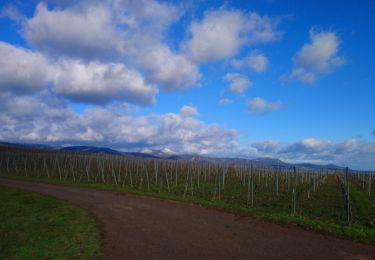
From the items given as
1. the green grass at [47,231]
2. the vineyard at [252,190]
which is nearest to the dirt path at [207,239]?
the green grass at [47,231]

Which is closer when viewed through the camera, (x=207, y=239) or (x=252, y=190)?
(x=207, y=239)

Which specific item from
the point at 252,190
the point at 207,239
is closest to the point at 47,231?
the point at 207,239

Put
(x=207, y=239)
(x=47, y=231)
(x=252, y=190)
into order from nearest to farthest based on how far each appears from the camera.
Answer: (x=207, y=239) < (x=47, y=231) < (x=252, y=190)

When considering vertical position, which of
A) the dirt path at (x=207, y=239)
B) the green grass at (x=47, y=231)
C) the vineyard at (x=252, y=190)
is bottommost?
the vineyard at (x=252, y=190)

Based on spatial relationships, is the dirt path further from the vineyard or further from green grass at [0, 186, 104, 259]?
the vineyard

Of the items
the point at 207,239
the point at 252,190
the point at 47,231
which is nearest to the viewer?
the point at 207,239

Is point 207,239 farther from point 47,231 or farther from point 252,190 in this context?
point 252,190

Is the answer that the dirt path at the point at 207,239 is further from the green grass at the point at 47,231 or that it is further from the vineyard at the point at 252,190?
the vineyard at the point at 252,190

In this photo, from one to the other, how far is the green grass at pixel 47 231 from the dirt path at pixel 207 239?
1.99 ft

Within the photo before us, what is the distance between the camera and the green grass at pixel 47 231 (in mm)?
8078

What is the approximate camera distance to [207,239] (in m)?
9.53

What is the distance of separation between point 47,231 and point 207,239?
5.41 metres

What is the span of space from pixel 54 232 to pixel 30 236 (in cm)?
71

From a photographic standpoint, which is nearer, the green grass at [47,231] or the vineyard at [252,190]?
the green grass at [47,231]
